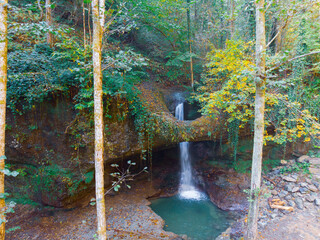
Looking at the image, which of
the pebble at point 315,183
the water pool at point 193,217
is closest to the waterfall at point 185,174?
the water pool at point 193,217

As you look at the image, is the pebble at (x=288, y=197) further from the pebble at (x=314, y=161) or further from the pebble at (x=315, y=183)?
the pebble at (x=314, y=161)

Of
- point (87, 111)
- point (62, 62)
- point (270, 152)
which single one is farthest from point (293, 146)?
point (62, 62)

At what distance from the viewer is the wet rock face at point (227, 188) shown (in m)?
8.14

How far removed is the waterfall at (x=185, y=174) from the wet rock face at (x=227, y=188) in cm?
76

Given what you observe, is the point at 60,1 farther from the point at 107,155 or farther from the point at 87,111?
the point at 107,155

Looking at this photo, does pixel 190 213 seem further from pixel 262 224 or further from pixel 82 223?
pixel 82 223

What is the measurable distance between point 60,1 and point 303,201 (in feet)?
48.2

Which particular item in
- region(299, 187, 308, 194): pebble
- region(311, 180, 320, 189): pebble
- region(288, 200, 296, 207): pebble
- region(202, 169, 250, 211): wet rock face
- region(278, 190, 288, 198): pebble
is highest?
region(311, 180, 320, 189): pebble

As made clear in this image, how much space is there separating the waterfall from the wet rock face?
76cm

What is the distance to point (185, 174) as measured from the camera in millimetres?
10727

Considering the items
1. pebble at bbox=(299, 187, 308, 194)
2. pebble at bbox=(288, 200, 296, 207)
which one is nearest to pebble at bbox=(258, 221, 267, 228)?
pebble at bbox=(288, 200, 296, 207)

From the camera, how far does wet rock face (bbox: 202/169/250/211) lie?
8139mm

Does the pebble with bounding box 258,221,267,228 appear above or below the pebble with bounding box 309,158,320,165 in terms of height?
below

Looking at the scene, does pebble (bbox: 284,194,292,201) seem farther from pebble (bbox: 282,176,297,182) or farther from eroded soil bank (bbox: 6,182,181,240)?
eroded soil bank (bbox: 6,182,181,240)
